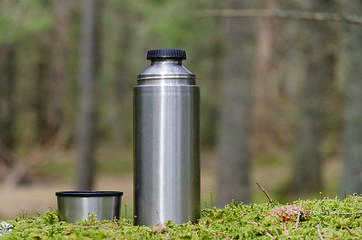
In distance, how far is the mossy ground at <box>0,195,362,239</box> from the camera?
2.29 metres

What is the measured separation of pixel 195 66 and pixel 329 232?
834 inches

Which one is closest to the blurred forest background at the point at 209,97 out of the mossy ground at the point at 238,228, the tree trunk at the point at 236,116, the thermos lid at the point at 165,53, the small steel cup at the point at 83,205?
the tree trunk at the point at 236,116

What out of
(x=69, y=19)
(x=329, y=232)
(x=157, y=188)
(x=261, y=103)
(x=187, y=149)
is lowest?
(x=329, y=232)

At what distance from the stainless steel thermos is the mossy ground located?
0.40 feet

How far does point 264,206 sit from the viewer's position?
9.42ft

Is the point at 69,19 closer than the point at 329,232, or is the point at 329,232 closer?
the point at 329,232

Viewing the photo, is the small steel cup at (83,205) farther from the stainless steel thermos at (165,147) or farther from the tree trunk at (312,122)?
the tree trunk at (312,122)

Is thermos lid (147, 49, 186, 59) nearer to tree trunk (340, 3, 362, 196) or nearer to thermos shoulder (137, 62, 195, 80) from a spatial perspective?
thermos shoulder (137, 62, 195, 80)

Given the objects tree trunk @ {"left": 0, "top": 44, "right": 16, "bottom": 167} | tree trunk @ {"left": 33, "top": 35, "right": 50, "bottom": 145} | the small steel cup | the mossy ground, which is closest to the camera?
the mossy ground

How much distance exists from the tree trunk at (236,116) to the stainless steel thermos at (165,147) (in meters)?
7.53

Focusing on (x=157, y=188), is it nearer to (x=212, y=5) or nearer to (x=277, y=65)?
(x=212, y=5)

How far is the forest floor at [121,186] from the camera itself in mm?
13727

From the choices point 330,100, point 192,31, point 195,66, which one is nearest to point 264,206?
point 192,31

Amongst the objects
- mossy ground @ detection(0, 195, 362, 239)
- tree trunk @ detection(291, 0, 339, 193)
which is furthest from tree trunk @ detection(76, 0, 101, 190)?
mossy ground @ detection(0, 195, 362, 239)
